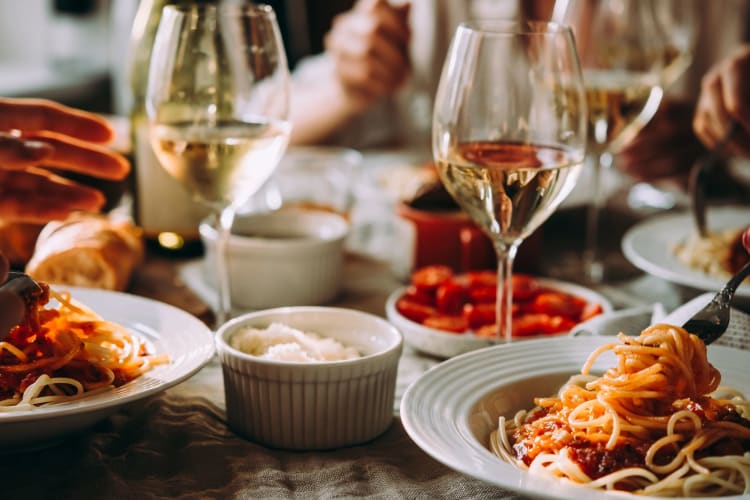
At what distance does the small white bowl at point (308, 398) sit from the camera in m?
0.92

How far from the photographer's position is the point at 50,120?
1279 millimetres

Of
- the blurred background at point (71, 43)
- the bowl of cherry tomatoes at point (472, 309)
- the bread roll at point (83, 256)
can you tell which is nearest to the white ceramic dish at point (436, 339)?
the bowl of cherry tomatoes at point (472, 309)

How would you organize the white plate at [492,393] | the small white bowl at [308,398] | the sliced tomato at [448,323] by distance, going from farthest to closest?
the sliced tomato at [448,323], the small white bowl at [308,398], the white plate at [492,393]

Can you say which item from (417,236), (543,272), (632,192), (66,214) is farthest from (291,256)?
(632,192)

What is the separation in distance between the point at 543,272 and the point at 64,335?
879 millimetres

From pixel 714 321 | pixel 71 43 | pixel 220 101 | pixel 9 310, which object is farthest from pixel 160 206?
pixel 71 43

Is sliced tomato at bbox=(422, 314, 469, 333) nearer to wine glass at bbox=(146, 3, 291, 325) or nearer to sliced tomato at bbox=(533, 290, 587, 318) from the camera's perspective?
sliced tomato at bbox=(533, 290, 587, 318)

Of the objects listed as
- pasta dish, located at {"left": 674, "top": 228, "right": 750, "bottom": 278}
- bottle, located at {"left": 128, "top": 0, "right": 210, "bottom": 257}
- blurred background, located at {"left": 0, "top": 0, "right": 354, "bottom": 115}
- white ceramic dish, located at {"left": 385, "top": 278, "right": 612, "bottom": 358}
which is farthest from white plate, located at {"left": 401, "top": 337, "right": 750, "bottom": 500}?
blurred background, located at {"left": 0, "top": 0, "right": 354, "bottom": 115}

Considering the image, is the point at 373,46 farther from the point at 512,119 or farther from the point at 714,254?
the point at 512,119

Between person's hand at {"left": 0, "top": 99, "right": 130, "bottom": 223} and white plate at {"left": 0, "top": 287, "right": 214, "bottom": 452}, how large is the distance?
130 millimetres

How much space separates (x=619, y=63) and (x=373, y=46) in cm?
70

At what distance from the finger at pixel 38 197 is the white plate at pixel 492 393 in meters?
0.62

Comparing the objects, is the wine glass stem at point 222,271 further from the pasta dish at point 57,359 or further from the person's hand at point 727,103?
the person's hand at point 727,103

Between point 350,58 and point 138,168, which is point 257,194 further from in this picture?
point 350,58
